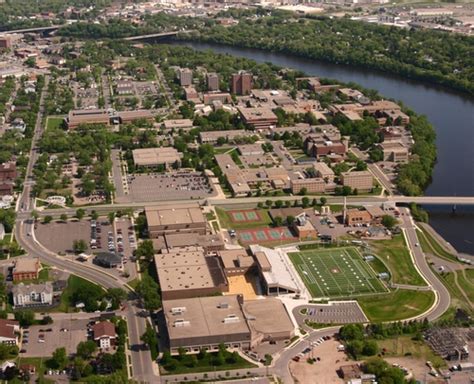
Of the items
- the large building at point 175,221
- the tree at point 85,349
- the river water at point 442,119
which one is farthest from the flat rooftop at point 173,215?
the river water at point 442,119

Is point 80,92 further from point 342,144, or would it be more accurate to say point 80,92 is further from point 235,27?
point 235,27

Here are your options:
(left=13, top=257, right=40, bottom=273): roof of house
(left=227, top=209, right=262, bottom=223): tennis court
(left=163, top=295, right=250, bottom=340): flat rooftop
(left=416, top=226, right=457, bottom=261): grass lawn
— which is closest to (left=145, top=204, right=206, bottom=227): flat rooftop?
(left=227, top=209, right=262, bottom=223): tennis court

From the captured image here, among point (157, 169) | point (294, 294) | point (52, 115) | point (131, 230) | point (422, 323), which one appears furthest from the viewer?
point (52, 115)

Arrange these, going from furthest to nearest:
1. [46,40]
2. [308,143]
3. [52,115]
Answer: [46,40]
[52,115]
[308,143]

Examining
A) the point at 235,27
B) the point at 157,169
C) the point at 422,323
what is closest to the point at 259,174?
the point at 157,169

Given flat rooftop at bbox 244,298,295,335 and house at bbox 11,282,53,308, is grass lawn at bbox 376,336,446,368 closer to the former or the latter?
flat rooftop at bbox 244,298,295,335

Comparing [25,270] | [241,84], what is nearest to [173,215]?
[25,270]

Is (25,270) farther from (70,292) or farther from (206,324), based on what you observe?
(206,324)
